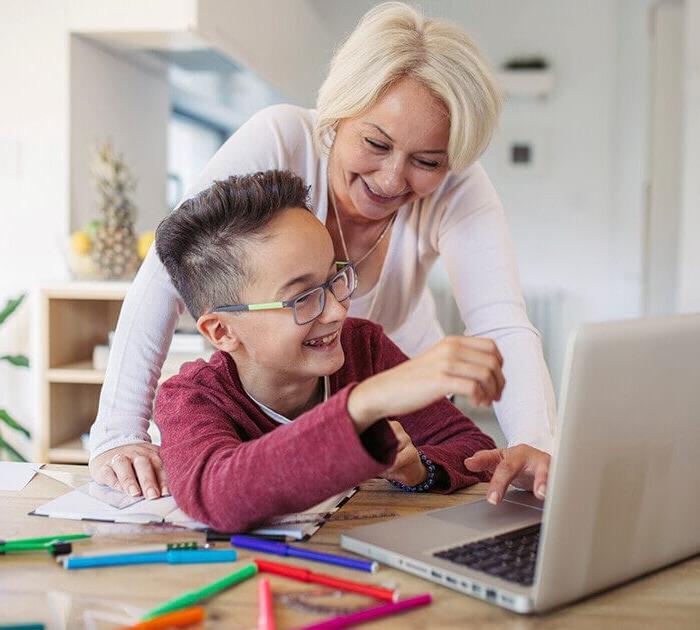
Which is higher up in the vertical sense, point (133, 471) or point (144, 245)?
point (144, 245)

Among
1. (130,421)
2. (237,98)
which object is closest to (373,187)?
(130,421)

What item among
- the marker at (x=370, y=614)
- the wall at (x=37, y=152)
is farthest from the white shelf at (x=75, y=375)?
the marker at (x=370, y=614)

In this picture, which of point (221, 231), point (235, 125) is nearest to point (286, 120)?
point (221, 231)

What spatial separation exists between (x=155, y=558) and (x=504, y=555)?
0.31 m

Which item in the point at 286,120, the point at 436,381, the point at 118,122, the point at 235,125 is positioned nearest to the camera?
the point at 436,381

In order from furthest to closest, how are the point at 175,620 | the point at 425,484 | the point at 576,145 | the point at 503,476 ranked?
the point at 576,145, the point at 425,484, the point at 503,476, the point at 175,620

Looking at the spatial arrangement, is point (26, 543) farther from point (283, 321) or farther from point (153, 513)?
point (283, 321)

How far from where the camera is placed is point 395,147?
136 cm

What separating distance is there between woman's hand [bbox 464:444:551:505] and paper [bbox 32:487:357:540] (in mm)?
168

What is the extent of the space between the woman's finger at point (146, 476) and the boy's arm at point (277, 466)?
74mm

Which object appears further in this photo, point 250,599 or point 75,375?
point 75,375

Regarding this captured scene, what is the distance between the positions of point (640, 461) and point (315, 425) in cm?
28

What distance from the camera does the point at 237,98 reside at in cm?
441

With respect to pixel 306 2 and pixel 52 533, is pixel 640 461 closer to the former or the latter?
pixel 52 533
